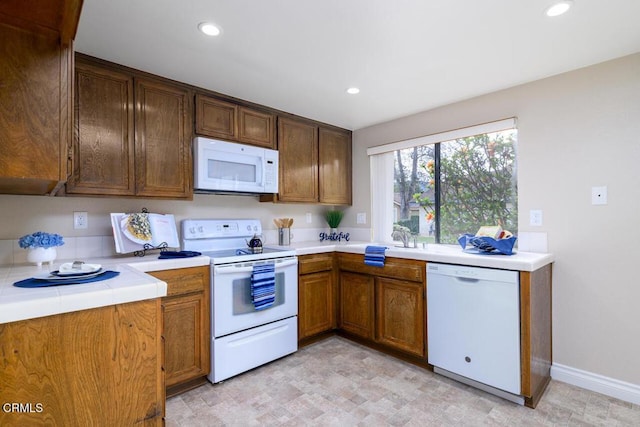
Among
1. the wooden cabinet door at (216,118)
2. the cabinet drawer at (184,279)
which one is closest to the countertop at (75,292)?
the cabinet drawer at (184,279)

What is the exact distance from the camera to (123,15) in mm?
1616

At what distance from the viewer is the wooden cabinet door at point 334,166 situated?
348 centimetres

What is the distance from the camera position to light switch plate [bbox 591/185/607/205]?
212cm

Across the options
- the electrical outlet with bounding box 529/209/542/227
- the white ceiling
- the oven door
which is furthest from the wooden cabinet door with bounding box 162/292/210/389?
the electrical outlet with bounding box 529/209/542/227

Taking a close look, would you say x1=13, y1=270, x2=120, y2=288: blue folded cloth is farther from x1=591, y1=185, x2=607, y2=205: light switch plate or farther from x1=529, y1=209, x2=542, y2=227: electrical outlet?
x1=591, y1=185, x2=607, y2=205: light switch plate

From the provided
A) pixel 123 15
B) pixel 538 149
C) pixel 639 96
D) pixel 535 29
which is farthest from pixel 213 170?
pixel 639 96

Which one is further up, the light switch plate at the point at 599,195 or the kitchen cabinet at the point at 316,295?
the light switch plate at the point at 599,195

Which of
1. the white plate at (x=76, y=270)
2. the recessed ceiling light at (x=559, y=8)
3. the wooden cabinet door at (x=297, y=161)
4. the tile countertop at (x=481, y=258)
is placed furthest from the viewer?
the wooden cabinet door at (x=297, y=161)

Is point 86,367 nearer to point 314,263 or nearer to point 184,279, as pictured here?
point 184,279

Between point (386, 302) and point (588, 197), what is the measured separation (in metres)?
1.65

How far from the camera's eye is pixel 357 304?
115 inches

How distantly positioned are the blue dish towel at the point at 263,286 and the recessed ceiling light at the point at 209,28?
5.15ft

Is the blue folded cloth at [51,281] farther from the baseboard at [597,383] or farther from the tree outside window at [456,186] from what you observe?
the baseboard at [597,383]

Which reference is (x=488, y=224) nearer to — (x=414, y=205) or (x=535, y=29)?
(x=414, y=205)
